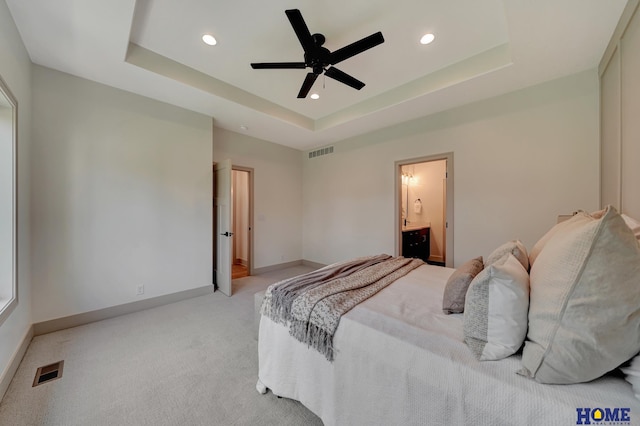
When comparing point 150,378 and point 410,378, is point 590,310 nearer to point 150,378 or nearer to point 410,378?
point 410,378

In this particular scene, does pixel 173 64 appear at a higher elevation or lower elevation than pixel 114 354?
higher

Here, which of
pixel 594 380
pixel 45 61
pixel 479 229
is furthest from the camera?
pixel 479 229

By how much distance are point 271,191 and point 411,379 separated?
14.8 ft

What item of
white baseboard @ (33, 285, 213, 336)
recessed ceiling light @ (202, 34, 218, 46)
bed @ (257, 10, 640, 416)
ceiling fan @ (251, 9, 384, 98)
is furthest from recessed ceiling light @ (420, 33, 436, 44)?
white baseboard @ (33, 285, 213, 336)

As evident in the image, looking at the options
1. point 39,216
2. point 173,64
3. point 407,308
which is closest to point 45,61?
point 173,64

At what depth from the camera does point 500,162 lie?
10.3 feet

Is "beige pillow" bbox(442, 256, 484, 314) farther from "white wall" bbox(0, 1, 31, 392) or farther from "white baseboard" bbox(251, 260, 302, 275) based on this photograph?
"white baseboard" bbox(251, 260, 302, 275)

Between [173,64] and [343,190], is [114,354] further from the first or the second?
[343,190]

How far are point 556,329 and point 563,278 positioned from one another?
195 millimetres

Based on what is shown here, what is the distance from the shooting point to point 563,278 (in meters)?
0.91

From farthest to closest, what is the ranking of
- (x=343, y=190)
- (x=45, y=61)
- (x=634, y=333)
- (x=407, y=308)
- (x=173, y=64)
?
(x=343, y=190) < (x=173, y=64) < (x=45, y=61) < (x=407, y=308) < (x=634, y=333)

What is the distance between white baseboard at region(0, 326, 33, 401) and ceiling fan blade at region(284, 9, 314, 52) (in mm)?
3431

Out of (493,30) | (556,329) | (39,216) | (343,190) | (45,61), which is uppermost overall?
(493,30)

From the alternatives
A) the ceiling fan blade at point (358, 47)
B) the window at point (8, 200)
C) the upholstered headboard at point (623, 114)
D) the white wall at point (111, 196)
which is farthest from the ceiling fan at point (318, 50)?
the window at point (8, 200)
